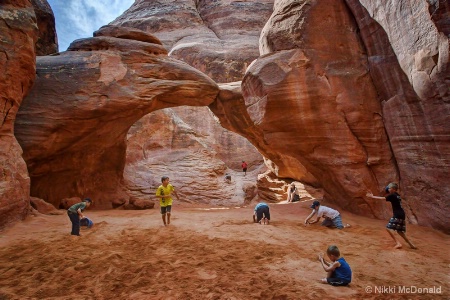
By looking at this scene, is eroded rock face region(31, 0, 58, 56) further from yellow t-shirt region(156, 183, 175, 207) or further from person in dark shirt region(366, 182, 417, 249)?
person in dark shirt region(366, 182, 417, 249)

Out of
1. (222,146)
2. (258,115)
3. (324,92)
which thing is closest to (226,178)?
(222,146)

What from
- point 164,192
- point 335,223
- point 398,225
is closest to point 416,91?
point 398,225

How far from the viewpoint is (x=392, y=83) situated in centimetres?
835

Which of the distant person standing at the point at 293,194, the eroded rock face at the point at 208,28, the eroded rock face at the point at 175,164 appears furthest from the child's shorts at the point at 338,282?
the eroded rock face at the point at 208,28

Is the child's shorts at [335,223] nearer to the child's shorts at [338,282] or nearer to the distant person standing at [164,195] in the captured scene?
the child's shorts at [338,282]

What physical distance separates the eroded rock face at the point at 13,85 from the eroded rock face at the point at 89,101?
1.82 meters

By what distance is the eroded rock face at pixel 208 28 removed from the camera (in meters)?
27.3

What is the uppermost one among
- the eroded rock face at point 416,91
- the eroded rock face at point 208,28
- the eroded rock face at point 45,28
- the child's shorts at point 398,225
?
the eroded rock face at point 208,28

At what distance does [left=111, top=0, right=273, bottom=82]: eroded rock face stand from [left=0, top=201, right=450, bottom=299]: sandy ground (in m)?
22.3

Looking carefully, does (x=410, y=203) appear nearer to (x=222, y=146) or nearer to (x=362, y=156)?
(x=362, y=156)

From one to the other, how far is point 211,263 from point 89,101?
9.33 m

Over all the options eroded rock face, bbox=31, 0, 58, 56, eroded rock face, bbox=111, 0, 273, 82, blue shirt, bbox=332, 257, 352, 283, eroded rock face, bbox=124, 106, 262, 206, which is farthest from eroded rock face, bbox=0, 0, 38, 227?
eroded rock face, bbox=111, 0, 273, 82

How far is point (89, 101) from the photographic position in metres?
11.2

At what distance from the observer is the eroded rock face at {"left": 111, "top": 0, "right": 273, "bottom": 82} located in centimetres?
2730
